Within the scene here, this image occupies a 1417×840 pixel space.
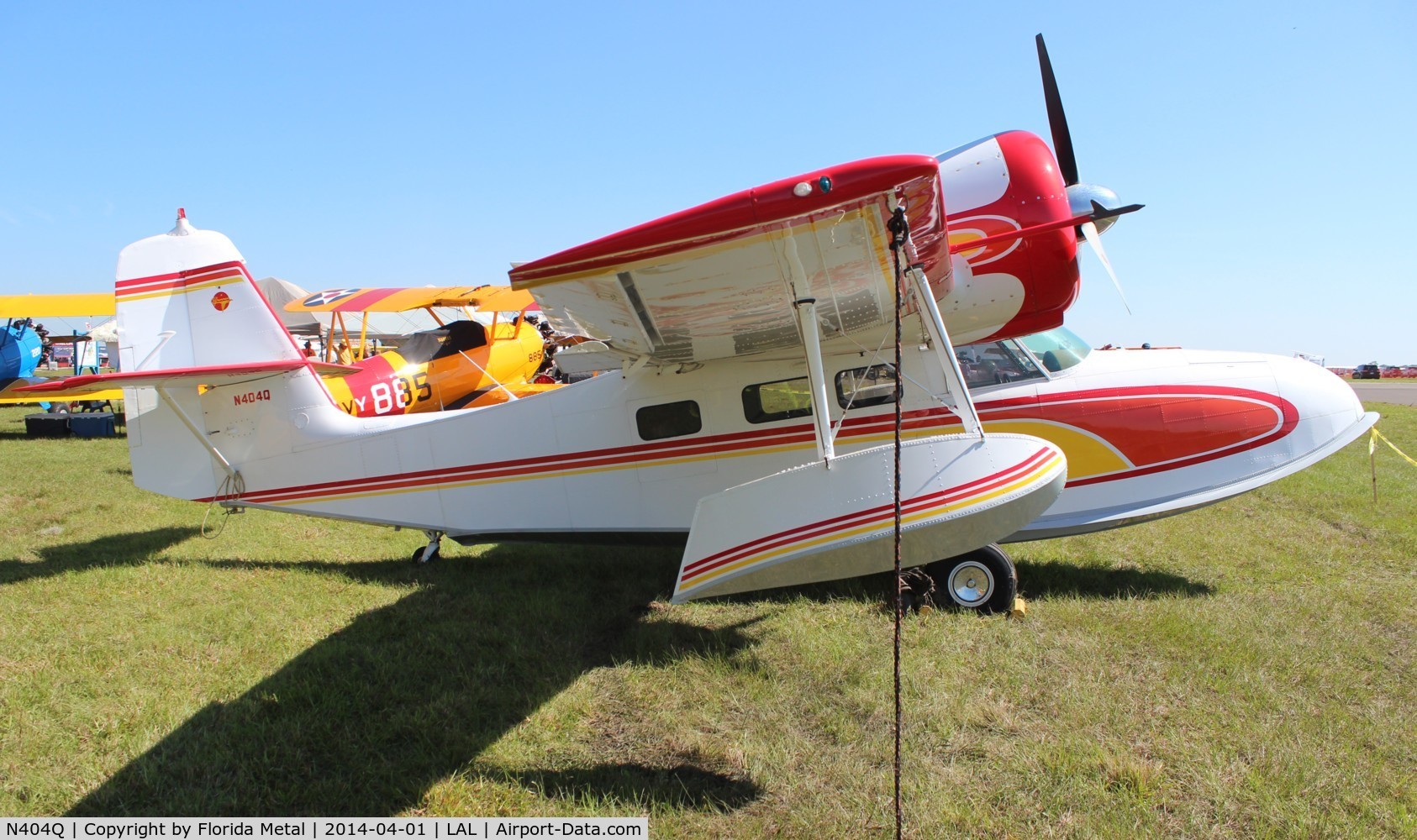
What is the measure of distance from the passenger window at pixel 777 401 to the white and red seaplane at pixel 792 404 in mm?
15

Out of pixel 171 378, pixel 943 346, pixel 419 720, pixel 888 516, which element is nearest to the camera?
pixel 888 516

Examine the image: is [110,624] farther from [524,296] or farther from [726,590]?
[524,296]

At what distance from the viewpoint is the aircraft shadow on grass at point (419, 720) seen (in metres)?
3.24

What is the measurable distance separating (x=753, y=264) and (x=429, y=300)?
12272 millimetres

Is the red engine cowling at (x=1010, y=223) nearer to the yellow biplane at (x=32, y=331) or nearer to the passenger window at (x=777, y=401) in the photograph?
the passenger window at (x=777, y=401)

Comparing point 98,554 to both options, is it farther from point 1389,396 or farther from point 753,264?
point 1389,396

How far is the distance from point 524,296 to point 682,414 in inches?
358

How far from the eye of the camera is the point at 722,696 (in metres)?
4.19

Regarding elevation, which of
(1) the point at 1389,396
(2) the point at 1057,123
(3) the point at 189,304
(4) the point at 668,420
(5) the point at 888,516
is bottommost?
(1) the point at 1389,396

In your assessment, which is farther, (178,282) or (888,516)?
(178,282)

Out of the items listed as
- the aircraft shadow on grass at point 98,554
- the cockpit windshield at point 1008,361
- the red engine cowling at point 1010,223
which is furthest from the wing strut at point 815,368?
the aircraft shadow on grass at point 98,554

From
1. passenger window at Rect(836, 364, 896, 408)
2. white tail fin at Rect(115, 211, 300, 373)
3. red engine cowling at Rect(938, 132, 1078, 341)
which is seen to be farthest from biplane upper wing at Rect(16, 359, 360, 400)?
red engine cowling at Rect(938, 132, 1078, 341)

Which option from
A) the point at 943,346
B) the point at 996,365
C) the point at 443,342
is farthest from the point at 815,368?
the point at 443,342

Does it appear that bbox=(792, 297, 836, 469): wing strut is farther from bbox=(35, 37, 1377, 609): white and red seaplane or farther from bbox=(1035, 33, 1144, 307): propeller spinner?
bbox=(1035, 33, 1144, 307): propeller spinner
